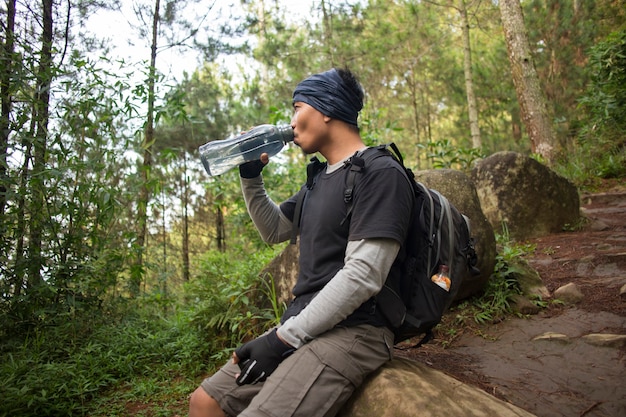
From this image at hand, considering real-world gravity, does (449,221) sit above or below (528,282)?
above

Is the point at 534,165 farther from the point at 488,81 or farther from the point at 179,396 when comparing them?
the point at 488,81

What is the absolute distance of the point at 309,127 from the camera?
211cm

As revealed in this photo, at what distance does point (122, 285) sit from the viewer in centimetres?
507

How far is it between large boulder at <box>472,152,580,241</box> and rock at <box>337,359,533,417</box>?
15.0ft

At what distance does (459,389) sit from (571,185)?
5.71 meters

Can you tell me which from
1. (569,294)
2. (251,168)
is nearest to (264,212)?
(251,168)

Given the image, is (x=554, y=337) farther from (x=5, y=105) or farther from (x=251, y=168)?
(x=5, y=105)

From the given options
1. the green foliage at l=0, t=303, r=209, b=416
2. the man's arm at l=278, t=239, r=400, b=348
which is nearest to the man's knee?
the man's arm at l=278, t=239, r=400, b=348

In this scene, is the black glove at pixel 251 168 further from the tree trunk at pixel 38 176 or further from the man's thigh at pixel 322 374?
the tree trunk at pixel 38 176

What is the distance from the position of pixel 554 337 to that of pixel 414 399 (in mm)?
1990

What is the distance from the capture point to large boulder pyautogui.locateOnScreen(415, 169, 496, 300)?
376 centimetres

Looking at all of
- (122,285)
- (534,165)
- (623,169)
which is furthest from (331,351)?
(623,169)

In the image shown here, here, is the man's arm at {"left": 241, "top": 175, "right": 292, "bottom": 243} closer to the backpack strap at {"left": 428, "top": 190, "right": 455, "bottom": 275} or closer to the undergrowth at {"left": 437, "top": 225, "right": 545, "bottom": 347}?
the backpack strap at {"left": 428, "top": 190, "right": 455, "bottom": 275}

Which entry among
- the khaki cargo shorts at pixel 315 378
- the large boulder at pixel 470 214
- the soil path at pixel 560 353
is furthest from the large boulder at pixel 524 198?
the khaki cargo shorts at pixel 315 378
